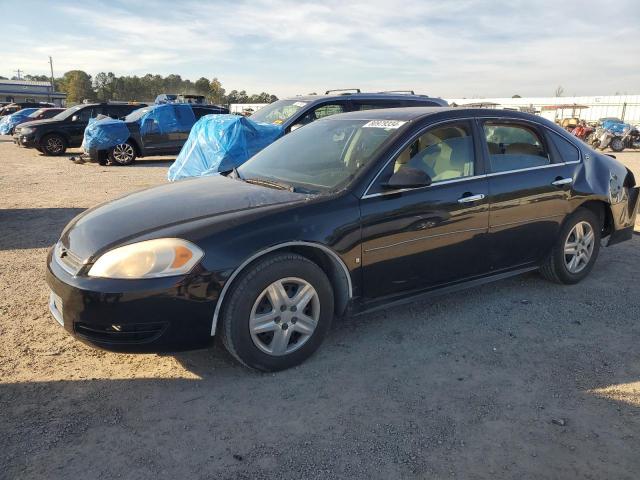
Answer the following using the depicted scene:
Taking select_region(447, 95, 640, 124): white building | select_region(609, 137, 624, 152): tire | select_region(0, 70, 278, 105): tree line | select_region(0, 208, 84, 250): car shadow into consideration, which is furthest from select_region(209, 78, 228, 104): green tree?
select_region(0, 208, 84, 250): car shadow

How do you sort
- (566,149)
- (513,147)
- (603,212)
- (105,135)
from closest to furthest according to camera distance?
(513,147) → (566,149) → (603,212) → (105,135)

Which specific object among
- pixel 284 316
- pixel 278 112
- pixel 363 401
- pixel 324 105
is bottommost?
pixel 363 401

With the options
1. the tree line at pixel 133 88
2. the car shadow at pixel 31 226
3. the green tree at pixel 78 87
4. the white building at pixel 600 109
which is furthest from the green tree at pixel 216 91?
the car shadow at pixel 31 226

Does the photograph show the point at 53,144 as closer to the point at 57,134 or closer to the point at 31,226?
the point at 57,134

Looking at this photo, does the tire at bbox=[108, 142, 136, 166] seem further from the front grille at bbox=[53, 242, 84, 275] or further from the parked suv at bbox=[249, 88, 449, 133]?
the front grille at bbox=[53, 242, 84, 275]

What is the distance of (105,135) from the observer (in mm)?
13562

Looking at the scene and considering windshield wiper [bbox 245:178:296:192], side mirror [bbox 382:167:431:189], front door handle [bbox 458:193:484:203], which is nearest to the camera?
side mirror [bbox 382:167:431:189]

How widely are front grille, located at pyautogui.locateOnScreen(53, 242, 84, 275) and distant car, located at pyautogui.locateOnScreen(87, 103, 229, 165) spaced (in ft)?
37.4

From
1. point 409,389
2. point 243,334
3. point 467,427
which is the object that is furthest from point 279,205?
point 467,427

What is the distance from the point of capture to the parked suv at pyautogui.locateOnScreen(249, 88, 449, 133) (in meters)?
8.59

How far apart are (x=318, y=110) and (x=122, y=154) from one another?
24.5 feet

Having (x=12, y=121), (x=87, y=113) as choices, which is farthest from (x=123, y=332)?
(x=12, y=121)

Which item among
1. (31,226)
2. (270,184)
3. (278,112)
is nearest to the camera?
(270,184)

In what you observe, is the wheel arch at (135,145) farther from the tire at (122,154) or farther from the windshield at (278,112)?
the windshield at (278,112)
